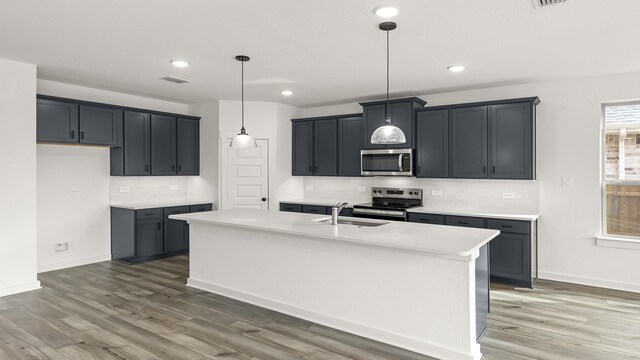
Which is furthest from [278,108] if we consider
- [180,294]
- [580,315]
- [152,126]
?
[580,315]

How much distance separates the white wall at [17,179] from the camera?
171 inches

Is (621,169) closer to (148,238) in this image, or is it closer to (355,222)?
(355,222)

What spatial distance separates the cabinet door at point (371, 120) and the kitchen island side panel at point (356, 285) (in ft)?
8.82

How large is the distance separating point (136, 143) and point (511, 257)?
557 centimetres

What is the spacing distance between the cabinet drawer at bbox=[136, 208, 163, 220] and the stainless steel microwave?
3229 mm

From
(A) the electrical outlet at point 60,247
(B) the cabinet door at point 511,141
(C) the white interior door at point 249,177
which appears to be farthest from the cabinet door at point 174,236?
(B) the cabinet door at point 511,141

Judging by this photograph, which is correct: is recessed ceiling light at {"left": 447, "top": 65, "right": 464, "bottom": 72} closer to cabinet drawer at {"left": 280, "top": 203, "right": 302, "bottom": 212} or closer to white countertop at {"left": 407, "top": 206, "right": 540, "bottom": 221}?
white countertop at {"left": 407, "top": 206, "right": 540, "bottom": 221}

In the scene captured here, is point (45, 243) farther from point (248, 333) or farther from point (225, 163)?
point (248, 333)

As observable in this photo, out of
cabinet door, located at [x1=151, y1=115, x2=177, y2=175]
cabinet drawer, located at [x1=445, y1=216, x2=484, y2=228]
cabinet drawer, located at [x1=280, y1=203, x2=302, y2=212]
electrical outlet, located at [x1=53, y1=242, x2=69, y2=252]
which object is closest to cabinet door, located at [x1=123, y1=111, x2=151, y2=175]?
cabinet door, located at [x1=151, y1=115, x2=177, y2=175]

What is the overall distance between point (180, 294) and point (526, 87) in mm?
5120

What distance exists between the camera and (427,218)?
17.9ft

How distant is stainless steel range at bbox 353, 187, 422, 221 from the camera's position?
563 centimetres

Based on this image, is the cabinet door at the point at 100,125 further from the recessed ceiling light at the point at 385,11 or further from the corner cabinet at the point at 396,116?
the recessed ceiling light at the point at 385,11

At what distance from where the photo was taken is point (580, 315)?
3.82 meters
